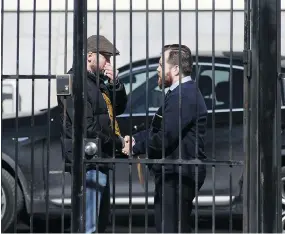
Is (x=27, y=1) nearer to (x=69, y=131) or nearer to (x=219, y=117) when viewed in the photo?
(x=219, y=117)

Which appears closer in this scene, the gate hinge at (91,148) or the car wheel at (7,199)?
the gate hinge at (91,148)

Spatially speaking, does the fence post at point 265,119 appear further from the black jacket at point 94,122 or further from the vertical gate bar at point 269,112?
the black jacket at point 94,122

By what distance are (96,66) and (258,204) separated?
1.49 meters

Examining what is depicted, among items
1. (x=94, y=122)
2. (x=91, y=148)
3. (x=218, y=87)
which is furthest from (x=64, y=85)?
(x=218, y=87)

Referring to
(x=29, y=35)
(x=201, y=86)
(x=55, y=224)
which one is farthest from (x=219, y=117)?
(x=29, y=35)

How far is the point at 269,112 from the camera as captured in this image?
6.14m

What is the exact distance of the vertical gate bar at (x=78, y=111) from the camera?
6.22 metres

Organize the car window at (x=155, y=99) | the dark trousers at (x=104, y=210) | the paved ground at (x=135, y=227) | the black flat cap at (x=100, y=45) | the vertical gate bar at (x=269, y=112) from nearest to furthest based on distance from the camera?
1. the vertical gate bar at (x=269, y=112)
2. the dark trousers at (x=104, y=210)
3. the black flat cap at (x=100, y=45)
4. the car window at (x=155, y=99)
5. the paved ground at (x=135, y=227)

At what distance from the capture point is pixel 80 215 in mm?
6234

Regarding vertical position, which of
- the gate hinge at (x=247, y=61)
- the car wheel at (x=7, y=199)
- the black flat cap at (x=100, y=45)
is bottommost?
the car wheel at (x=7, y=199)

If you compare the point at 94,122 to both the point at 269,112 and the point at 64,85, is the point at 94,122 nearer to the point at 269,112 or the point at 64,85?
the point at 64,85

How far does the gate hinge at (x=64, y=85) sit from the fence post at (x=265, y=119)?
4.03 feet

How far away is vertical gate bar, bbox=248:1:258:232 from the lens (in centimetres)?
616

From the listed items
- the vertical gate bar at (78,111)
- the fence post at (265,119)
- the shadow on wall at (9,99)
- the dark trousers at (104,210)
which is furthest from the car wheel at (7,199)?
the fence post at (265,119)
